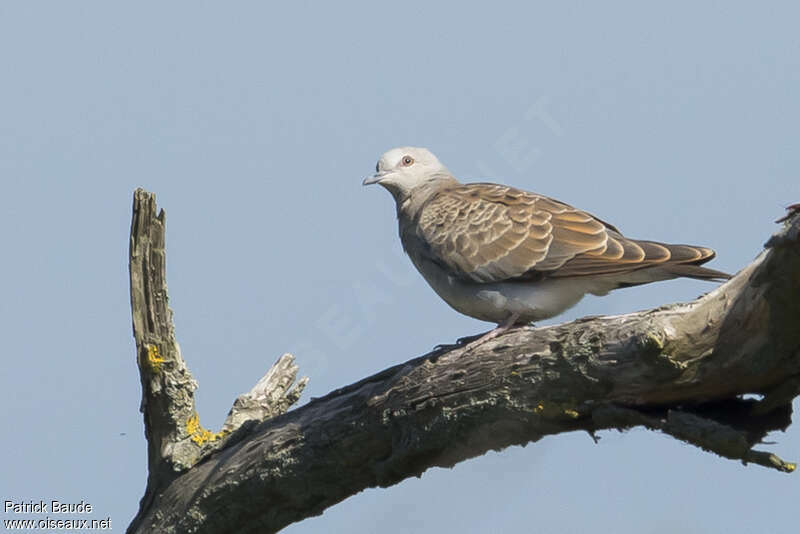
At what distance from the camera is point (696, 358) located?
4.52 meters

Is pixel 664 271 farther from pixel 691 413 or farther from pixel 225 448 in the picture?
pixel 225 448

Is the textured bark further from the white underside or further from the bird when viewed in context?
the white underside

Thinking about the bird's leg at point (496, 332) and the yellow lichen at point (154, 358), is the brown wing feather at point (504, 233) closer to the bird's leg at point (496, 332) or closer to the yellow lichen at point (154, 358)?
the bird's leg at point (496, 332)

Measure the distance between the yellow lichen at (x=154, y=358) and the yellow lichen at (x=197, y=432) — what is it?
389 mm

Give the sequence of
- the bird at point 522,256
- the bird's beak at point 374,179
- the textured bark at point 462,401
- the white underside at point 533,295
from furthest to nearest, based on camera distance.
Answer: the bird's beak at point 374,179, the white underside at point 533,295, the bird at point 522,256, the textured bark at point 462,401

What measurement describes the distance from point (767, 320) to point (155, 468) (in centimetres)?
378

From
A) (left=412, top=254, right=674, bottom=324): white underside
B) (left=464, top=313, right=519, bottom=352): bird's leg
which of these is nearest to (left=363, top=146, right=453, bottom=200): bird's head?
(left=412, top=254, right=674, bottom=324): white underside

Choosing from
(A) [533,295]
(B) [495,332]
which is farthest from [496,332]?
(A) [533,295]

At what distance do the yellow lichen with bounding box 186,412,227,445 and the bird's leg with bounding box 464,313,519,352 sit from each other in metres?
1.74

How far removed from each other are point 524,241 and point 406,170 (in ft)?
5.95

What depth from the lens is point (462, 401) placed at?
17.1ft

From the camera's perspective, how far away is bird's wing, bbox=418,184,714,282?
6.13 meters

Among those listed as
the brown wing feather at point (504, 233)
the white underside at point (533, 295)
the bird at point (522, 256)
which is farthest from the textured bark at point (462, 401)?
the brown wing feather at point (504, 233)

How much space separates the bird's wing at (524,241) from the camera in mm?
6127
